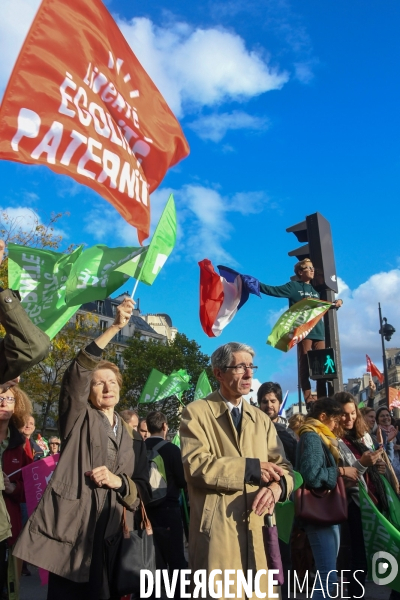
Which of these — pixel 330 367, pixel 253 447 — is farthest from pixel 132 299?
pixel 330 367

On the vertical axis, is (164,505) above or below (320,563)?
above

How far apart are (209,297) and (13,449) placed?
4596 mm

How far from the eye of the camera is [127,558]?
11.3 feet

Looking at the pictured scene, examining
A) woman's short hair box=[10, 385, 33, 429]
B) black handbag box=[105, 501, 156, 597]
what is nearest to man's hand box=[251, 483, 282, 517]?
black handbag box=[105, 501, 156, 597]

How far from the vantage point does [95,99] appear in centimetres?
457

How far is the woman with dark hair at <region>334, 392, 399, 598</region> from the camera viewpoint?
16.7 ft

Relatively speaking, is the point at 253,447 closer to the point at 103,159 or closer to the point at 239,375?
the point at 239,375

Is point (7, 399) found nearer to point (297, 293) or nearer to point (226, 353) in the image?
point (226, 353)

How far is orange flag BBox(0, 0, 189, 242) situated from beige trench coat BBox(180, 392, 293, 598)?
6.03 feet

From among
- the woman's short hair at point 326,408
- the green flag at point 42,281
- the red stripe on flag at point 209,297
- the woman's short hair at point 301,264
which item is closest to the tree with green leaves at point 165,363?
the red stripe on flag at point 209,297

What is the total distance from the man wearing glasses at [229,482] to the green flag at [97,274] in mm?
1869

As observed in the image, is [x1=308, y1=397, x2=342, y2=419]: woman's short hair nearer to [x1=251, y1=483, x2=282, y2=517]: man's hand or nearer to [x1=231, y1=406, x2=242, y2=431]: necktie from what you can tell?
[x1=231, y1=406, x2=242, y2=431]: necktie

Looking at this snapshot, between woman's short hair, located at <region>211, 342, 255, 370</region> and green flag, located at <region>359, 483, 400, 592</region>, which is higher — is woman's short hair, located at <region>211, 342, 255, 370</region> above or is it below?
above

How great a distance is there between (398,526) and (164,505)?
2.05 metres
